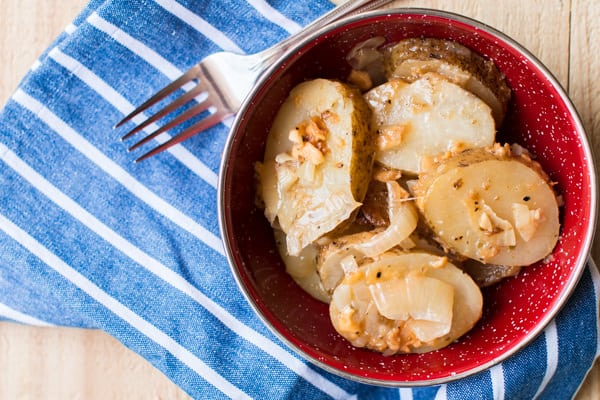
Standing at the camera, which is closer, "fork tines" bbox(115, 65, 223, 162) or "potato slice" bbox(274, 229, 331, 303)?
"potato slice" bbox(274, 229, 331, 303)

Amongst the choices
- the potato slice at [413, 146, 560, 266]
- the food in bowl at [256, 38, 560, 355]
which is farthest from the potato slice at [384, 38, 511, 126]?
the potato slice at [413, 146, 560, 266]

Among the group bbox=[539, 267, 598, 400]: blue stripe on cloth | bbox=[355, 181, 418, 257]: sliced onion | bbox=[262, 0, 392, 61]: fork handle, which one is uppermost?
bbox=[262, 0, 392, 61]: fork handle

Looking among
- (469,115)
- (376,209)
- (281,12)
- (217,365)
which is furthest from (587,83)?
(217,365)

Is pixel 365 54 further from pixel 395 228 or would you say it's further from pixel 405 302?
pixel 405 302

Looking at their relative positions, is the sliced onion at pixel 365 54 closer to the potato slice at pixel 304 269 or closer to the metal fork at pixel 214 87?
the metal fork at pixel 214 87

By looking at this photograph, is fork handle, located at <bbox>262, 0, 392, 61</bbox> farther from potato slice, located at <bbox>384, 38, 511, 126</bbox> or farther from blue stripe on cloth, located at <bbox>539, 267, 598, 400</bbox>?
blue stripe on cloth, located at <bbox>539, 267, 598, 400</bbox>

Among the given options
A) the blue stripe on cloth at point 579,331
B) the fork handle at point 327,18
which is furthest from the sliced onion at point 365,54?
the blue stripe on cloth at point 579,331

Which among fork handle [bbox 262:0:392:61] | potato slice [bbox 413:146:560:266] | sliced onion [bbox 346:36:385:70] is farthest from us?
fork handle [bbox 262:0:392:61]

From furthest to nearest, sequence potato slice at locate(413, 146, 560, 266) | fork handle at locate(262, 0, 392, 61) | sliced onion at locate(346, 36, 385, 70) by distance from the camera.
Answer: fork handle at locate(262, 0, 392, 61), sliced onion at locate(346, 36, 385, 70), potato slice at locate(413, 146, 560, 266)
